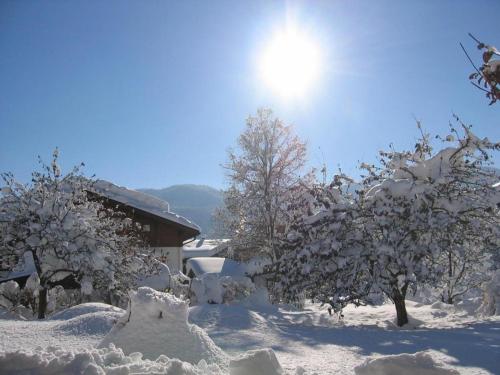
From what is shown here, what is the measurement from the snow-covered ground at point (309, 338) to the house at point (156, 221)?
12.5 meters

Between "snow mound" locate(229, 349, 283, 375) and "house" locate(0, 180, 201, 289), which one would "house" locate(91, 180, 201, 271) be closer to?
"house" locate(0, 180, 201, 289)

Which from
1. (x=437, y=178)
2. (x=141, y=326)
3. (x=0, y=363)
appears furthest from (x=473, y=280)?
(x=0, y=363)

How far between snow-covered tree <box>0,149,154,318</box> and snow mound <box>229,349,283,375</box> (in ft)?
26.7

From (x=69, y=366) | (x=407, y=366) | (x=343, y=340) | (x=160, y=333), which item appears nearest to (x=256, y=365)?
(x=407, y=366)

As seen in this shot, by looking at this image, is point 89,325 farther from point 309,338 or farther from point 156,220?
point 156,220

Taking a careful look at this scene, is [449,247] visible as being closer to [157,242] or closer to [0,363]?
[0,363]

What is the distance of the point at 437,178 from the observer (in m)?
8.79

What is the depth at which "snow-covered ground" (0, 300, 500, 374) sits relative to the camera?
17.7 feet

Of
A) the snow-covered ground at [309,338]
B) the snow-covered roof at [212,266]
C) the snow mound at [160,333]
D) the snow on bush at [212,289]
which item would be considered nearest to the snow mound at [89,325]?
the snow-covered ground at [309,338]

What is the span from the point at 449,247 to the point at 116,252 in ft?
30.4

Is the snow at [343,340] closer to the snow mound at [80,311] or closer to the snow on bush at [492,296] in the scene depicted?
the snow on bush at [492,296]

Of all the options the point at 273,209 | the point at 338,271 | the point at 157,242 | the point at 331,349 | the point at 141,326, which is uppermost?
the point at 273,209

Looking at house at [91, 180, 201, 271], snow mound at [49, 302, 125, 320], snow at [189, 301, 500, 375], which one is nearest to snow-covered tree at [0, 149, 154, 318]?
snow mound at [49, 302, 125, 320]

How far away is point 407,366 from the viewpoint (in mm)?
3717
